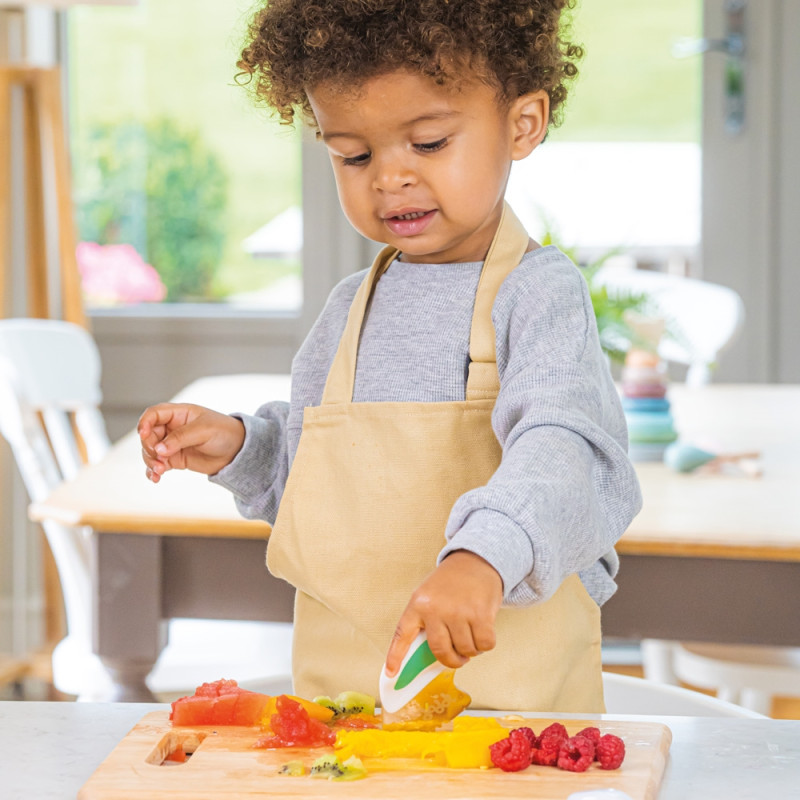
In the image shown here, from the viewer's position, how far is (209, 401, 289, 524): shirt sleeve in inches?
40.1

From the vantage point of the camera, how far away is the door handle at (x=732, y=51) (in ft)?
9.80

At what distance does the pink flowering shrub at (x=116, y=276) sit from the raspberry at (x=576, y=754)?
276cm

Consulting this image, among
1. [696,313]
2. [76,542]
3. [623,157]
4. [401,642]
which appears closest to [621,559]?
[401,642]

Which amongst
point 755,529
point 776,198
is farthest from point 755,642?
point 776,198

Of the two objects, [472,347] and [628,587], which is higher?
[472,347]

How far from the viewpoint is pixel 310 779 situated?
2.23 ft

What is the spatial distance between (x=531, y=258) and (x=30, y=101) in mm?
2245

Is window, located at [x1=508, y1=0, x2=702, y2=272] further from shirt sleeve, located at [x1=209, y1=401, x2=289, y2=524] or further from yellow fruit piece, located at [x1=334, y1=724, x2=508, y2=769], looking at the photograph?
yellow fruit piece, located at [x1=334, y1=724, x2=508, y2=769]

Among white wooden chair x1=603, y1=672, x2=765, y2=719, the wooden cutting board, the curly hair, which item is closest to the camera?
the wooden cutting board

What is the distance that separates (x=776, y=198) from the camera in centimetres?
304

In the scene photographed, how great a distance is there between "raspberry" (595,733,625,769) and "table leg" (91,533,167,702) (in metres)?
0.78

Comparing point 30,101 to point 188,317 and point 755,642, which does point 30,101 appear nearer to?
point 188,317

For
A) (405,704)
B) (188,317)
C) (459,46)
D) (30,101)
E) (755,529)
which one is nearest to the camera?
(405,704)

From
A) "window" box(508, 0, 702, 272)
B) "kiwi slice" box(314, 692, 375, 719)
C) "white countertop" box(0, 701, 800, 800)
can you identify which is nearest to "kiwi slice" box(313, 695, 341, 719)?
"kiwi slice" box(314, 692, 375, 719)
